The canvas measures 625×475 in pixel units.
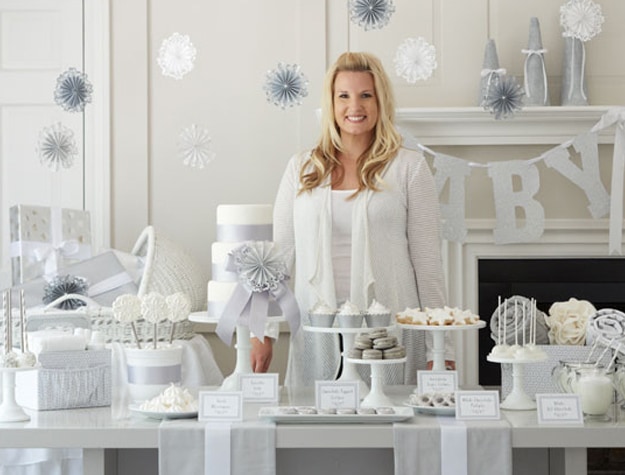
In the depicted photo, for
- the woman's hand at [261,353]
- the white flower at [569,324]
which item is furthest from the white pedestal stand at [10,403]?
the white flower at [569,324]

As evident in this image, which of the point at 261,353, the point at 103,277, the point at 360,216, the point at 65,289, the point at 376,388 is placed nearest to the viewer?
the point at 376,388

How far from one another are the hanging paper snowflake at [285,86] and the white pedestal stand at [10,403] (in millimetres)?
1668

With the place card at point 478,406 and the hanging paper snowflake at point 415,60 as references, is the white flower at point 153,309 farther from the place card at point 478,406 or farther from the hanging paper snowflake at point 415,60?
the hanging paper snowflake at point 415,60

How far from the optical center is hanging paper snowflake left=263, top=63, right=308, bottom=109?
3422 millimetres

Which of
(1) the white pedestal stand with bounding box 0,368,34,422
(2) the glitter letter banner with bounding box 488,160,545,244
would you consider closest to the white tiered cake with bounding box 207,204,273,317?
(1) the white pedestal stand with bounding box 0,368,34,422

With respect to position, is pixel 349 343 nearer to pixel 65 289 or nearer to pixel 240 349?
pixel 240 349

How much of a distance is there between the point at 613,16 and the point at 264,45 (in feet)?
4.01

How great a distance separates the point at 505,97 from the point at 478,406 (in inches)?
69.2

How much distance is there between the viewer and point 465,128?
3.60 meters

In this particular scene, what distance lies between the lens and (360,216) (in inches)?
102

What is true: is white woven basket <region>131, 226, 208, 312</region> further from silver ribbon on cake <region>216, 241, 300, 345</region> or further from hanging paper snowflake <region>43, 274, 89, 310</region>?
silver ribbon on cake <region>216, 241, 300, 345</region>

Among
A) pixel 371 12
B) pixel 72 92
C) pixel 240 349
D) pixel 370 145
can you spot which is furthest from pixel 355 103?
pixel 72 92

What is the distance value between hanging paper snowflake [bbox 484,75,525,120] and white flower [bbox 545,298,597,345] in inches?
53.8

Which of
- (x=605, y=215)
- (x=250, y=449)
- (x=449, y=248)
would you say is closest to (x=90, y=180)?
(x=449, y=248)
